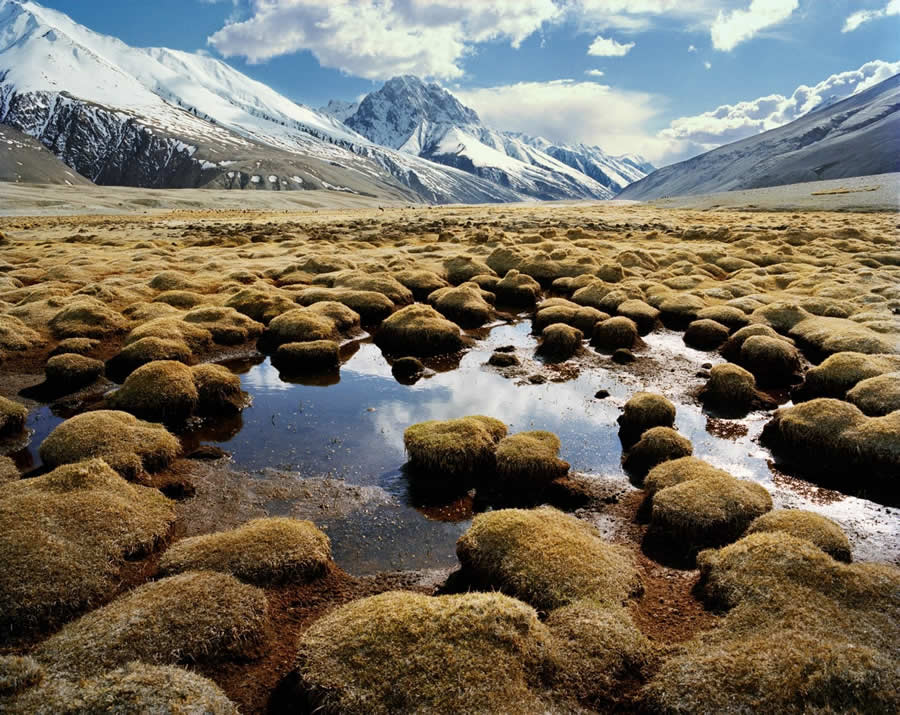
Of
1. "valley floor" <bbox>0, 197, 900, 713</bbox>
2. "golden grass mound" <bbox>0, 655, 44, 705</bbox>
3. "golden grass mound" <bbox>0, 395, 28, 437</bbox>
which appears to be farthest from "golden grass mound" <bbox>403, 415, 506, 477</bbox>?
"golden grass mound" <bbox>0, 395, 28, 437</bbox>

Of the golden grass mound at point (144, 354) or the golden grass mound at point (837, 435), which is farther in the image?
the golden grass mound at point (144, 354)

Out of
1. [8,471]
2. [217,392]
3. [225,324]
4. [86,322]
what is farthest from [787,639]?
[86,322]

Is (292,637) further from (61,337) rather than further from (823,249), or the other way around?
(823,249)

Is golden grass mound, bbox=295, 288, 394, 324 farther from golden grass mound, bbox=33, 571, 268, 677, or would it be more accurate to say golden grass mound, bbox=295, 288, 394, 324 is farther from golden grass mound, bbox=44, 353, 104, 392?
golden grass mound, bbox=33, 571, 268, 677

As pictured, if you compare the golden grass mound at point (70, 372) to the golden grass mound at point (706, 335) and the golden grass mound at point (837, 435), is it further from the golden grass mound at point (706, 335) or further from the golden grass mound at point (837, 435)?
the golden grass mound at point (706, 335)

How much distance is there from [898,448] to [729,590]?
1120 cm

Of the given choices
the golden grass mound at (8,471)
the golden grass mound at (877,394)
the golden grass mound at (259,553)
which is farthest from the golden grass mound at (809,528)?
the golden grass mound at (8,471)

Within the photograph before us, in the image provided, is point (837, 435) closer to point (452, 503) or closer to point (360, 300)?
point (452, 503)

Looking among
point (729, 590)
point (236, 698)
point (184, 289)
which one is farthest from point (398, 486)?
point (184, 289)

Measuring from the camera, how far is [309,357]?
30.7m

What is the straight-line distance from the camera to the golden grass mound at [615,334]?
1355 inches

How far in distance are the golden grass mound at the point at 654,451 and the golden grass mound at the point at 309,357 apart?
1715cm

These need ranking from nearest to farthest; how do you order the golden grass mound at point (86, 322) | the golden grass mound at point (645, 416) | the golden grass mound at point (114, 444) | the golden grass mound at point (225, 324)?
the golden grass mound at point (114, 444)
the golden grass mound at point (645, 416)
the golden grass mound at point (86, 322)
the golden grass mound at point (225, 324)

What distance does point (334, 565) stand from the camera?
1420 centimetres
